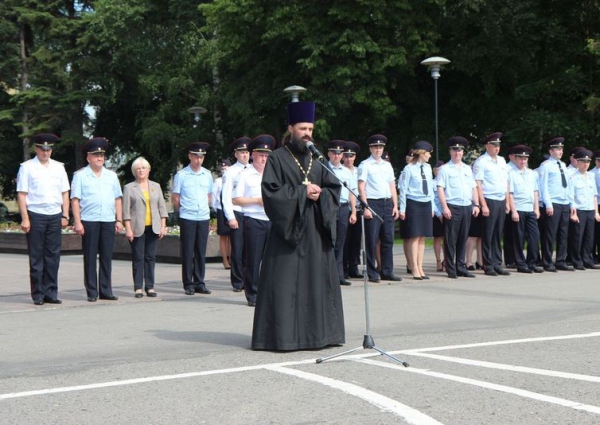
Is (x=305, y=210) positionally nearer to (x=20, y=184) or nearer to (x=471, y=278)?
(x=20, y=184)

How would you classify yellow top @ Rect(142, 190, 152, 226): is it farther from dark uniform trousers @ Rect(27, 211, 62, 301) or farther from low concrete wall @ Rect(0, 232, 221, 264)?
low concrete wall @ Rect(0, 232, 221, 264)

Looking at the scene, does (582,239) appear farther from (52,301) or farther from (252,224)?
(52,301)

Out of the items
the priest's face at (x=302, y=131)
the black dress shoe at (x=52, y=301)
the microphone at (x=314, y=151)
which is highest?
the priest's face at (x=302, y=131)

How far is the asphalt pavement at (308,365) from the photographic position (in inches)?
247

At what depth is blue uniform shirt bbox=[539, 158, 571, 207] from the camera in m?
17.5

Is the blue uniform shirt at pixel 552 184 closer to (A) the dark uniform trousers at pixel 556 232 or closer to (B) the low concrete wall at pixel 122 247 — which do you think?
(A) the dark uniform trousers at pixel 556 232

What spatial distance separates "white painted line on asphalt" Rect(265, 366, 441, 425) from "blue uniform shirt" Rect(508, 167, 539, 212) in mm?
10190

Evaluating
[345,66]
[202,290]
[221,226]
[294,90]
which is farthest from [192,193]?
[345,66]

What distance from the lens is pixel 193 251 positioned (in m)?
14.5

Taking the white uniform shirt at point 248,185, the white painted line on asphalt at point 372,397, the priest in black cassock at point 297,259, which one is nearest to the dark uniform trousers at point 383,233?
the white uniform shirt at point 248,185

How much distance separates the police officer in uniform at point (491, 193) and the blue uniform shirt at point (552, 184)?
41.0 inches

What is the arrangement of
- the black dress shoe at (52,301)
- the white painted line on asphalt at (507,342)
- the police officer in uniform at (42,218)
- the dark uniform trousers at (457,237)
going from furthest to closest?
the dark uniform trousers at (457,237), the black dress shoe at (52,301), the police officer in uniform at (42,218), the white painted line on asphalt at (507,342)

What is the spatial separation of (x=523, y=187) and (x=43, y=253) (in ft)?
26.9

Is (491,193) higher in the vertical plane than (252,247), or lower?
higher
